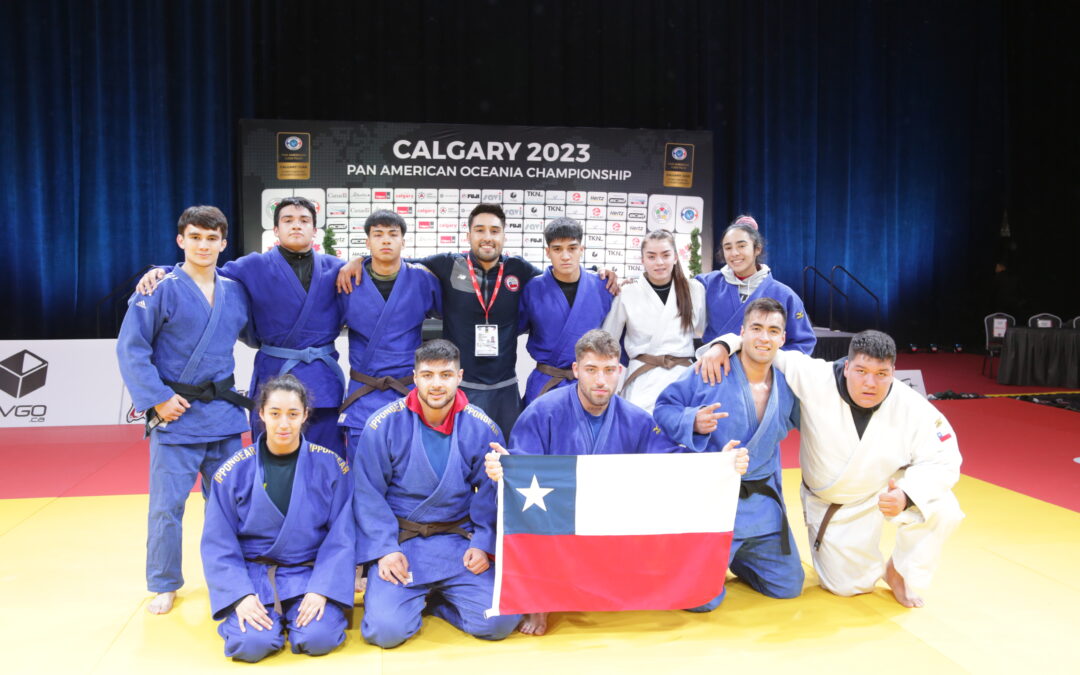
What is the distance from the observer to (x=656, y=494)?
279 cm

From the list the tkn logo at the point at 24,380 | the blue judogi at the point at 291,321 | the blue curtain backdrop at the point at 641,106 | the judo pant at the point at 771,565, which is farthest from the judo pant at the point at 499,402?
the blue curtain backdrop at the point at 641,106

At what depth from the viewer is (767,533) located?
3.09 metres

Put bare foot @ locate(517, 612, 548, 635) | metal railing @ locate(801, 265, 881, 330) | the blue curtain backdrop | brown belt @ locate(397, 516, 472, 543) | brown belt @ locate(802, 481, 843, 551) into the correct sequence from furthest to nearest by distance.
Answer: metal railing @ locate(801, 265, 881, 330) < the blue curtain backdrop < brown belt @ locate(802, 481, 843, 551) < brown belt @ locate(397, 516, 472, 543) < bare foot @ locate(517, 612, 548, 635)

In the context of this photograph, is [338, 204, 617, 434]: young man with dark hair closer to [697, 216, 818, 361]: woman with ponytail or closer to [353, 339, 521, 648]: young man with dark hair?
[697, 216, 818, 361]: woman with ponytail

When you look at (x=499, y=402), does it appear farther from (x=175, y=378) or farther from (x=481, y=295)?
(x=175, y=378)

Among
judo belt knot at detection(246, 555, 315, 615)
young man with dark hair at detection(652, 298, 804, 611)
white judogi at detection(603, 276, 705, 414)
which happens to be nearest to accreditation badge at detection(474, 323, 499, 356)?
white judogi at detection(603, 276, 705, 414)

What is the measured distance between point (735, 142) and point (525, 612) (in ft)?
29.9

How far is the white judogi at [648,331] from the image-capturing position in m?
3.62

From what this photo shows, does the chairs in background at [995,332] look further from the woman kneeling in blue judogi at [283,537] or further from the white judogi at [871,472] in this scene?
the woman kneeling in blue judogi at [283,537]

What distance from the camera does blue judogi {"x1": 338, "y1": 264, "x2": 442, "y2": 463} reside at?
11.2 feet

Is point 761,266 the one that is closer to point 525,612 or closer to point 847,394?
point 847,394

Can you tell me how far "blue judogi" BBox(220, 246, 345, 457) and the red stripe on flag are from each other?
1.25 meters

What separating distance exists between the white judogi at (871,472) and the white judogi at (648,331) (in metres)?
0.59

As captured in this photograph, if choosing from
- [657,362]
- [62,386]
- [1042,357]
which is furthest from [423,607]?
[1042,357]
